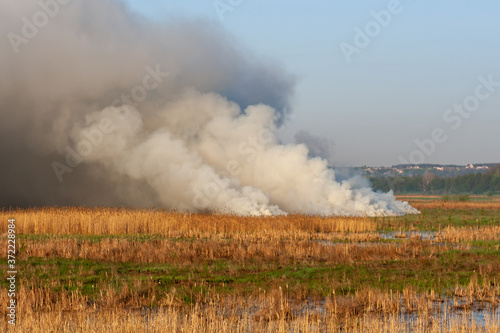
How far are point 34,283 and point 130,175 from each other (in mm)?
42642

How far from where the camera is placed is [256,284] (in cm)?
1953

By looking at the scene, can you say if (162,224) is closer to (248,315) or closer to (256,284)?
(256,284)

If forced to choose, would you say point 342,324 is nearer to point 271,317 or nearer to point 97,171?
point 271,317

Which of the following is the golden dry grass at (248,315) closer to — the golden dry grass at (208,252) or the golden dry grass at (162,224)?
the golden dry grass at (208,252)

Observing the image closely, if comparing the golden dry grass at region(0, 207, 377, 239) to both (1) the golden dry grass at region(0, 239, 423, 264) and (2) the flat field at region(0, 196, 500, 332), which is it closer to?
(2) the flat field at region(0, 196, 500, 332)

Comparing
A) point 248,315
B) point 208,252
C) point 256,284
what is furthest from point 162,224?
point 248,315

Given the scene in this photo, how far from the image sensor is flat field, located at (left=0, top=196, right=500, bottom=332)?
14.1m

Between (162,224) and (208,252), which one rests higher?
(162,224)

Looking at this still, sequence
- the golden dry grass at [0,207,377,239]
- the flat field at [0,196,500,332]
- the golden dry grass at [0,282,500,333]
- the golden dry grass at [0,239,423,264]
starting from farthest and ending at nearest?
the golden dry grass at [0,207,377,239] < the golden dry grass at [0,239,423,264] < the flat field at [0,196,500,332] < the golden dry grass at [0,282,500,333]

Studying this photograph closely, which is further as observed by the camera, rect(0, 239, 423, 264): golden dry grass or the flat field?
rect(0, 239, 423, 264): golden dry grass

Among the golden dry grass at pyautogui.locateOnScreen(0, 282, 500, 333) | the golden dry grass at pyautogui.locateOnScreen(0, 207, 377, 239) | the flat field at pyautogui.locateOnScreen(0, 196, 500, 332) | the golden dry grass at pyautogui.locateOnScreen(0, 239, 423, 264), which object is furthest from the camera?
the golden dry grass at pyautogui.locateOnScreen(0, 207, 377, 239)

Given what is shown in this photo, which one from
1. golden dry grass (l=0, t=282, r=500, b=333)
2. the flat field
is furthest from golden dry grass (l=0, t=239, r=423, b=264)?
golden dry grass (l=0, t=282, r=500, b=333)

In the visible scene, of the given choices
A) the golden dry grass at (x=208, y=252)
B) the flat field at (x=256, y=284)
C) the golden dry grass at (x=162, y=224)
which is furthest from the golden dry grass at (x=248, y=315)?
the golden dry grass at (x=162, y=224)

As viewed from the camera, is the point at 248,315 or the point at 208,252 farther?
the point at 208,252
